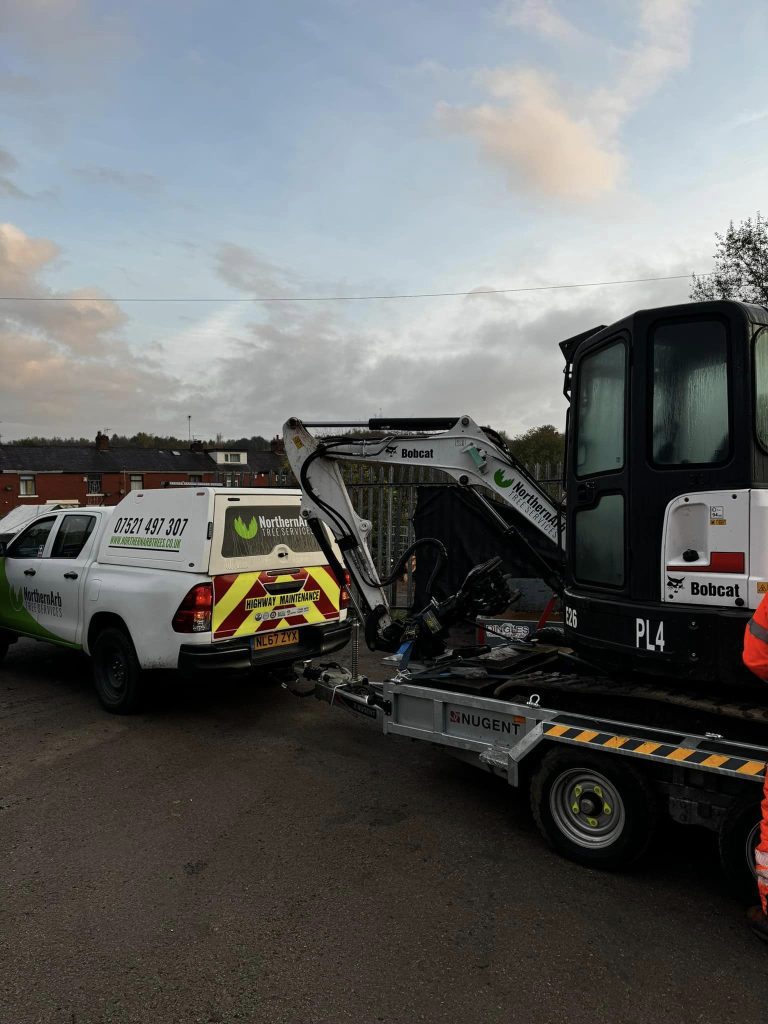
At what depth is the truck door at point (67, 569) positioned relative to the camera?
6811mm

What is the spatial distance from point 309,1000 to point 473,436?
3.46m

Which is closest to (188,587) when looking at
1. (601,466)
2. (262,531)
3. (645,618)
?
(262,531)

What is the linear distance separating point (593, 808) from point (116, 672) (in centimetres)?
440

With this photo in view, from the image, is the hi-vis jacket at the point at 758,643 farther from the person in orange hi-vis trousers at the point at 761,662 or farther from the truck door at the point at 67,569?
the truck door at the point at 67,569

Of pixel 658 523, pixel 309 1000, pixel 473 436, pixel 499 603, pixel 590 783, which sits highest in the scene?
pixel 473 436

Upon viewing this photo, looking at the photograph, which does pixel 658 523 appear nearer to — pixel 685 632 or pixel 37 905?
pixel 685 632

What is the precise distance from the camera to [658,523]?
142 inches

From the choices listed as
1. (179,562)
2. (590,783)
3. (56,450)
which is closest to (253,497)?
(179,562)

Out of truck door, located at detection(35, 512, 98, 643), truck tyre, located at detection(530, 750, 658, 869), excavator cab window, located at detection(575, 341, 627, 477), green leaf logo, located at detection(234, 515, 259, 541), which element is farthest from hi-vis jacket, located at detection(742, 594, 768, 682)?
truck door, located at detection(35, 512, 98, 643)

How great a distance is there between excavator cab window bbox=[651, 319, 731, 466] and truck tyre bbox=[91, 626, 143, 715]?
183 inches

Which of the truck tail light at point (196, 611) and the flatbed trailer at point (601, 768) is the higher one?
the truck tail light at point (196, 611)

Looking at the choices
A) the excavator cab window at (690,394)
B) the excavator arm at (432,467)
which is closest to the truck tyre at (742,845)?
the excavator cab window at (690,394)

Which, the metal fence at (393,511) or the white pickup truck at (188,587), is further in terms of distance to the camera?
the metal fence at (393,511)

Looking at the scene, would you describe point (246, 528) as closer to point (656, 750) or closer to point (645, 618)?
point (645, 618)
